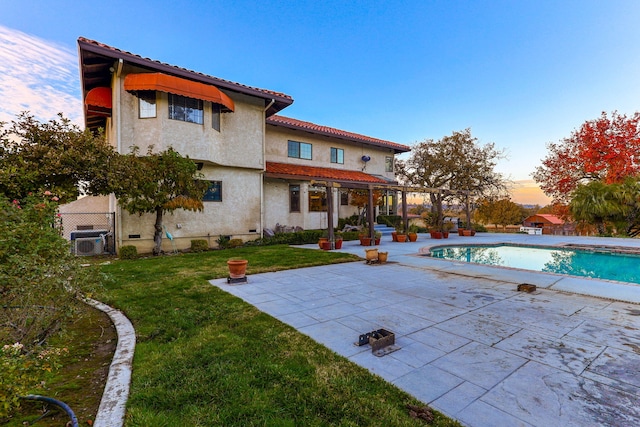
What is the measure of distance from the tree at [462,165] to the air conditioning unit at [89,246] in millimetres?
24647

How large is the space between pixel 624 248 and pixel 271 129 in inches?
816

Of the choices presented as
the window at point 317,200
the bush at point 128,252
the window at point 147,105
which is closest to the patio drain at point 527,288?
the bush at point 128,252

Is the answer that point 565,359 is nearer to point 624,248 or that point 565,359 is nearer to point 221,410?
point 221,410

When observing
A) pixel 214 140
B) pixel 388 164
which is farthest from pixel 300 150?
pixel 388 164

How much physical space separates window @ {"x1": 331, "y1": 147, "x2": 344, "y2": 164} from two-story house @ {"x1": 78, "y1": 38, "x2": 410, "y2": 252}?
1.11 m

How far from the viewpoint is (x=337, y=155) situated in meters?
22.9

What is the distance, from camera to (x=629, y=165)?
21453 mm

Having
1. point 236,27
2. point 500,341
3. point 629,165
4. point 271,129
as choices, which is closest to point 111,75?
point 236,27

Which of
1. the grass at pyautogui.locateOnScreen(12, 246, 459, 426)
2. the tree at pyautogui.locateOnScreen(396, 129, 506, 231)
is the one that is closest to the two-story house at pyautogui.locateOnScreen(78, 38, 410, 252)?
the grass at pyautogui.locateOnScreen(12, 246, 459, 426)

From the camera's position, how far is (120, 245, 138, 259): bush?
38.1 feet

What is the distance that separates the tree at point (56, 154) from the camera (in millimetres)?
7953

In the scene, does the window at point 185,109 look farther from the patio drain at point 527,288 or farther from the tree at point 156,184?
the patio drain at point 527,288

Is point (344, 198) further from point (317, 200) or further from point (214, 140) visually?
point (214, 140)

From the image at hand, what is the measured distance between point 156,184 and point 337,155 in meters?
14.3
